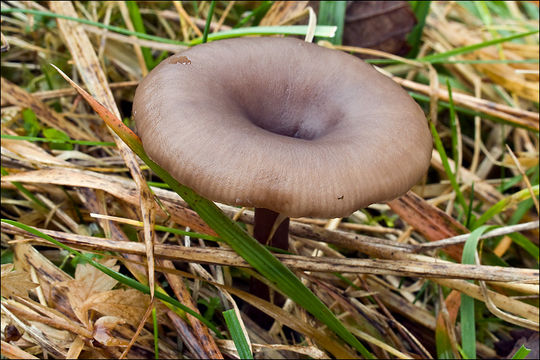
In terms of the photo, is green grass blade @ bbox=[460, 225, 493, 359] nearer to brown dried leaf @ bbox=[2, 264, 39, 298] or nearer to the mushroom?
the mushroom

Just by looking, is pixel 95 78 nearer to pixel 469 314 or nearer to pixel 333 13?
pixel 333 13

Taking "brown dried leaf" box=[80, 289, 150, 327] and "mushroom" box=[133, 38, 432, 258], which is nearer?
"mushroom" box=[133, 38, 432, 258]

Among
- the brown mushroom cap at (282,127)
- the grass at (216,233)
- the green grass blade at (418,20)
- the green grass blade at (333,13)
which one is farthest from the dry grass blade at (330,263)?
the green grass blade at (418,20)

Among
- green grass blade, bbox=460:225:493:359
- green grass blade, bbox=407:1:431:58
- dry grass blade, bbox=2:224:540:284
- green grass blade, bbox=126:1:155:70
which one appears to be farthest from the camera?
green grass blade, bbox=407:1:431:58

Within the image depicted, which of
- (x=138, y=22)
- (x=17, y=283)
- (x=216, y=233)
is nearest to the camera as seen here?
(x=17, y=283)

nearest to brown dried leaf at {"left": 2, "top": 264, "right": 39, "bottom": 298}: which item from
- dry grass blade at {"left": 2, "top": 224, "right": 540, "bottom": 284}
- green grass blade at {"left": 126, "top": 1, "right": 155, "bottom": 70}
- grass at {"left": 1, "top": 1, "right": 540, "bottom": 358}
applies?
grass at {"left": 1, "top": 1, "right": 540, "bottom": 358}

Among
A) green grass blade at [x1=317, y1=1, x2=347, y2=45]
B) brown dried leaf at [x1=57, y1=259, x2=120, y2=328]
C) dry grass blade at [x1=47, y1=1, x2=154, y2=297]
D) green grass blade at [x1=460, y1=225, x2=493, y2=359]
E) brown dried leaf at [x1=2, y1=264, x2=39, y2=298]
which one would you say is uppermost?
green grass blade at [x1=317, y1=1, x2=347, y2=45]

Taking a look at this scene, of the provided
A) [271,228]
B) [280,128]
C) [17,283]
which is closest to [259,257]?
[271,228]

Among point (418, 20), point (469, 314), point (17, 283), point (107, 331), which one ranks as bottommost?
point (469, 314)

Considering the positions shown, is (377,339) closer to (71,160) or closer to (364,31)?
(71,160)
